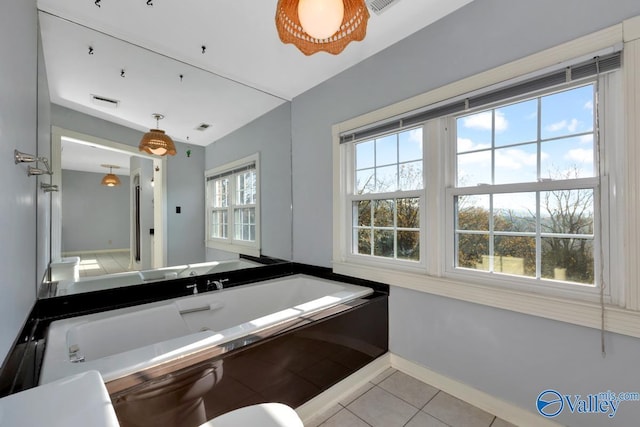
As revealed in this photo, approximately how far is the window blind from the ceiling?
619mm

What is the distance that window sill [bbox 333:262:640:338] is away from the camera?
1.26 m

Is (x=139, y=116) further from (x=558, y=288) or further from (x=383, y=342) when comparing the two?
(x=558, y=288)

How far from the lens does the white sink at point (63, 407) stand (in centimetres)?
62

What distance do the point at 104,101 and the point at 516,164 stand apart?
2804 millimetres

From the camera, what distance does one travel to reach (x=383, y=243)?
2.31 m

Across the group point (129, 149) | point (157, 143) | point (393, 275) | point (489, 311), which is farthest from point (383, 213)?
point (129, 149)

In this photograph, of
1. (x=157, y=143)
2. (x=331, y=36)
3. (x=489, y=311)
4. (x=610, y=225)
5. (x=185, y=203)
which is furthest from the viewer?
(x=185, y=203)

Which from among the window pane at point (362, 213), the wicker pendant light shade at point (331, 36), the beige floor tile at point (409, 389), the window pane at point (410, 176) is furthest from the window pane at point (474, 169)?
the beige floor tile at point (409, 389)

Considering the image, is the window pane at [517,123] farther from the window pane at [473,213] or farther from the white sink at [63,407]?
the white sink at [63,407]

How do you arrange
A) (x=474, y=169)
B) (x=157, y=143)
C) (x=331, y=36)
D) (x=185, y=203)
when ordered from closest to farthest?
1. (x=331, y=36)
2. (x=474, y=169)
3. (x=157, y=143)
4. (x=185, y=203)

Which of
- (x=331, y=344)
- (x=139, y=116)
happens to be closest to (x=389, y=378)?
(x=331, y=344)

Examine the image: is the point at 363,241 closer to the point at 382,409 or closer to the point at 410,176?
the point at 410,176

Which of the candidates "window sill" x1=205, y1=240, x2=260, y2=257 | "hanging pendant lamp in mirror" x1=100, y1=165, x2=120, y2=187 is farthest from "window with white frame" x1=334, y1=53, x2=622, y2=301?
"hanging pendant lamp in mirror" x1=100, y1=165, x2=120, y2=187

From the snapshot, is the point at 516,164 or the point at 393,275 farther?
the point at 393,275
